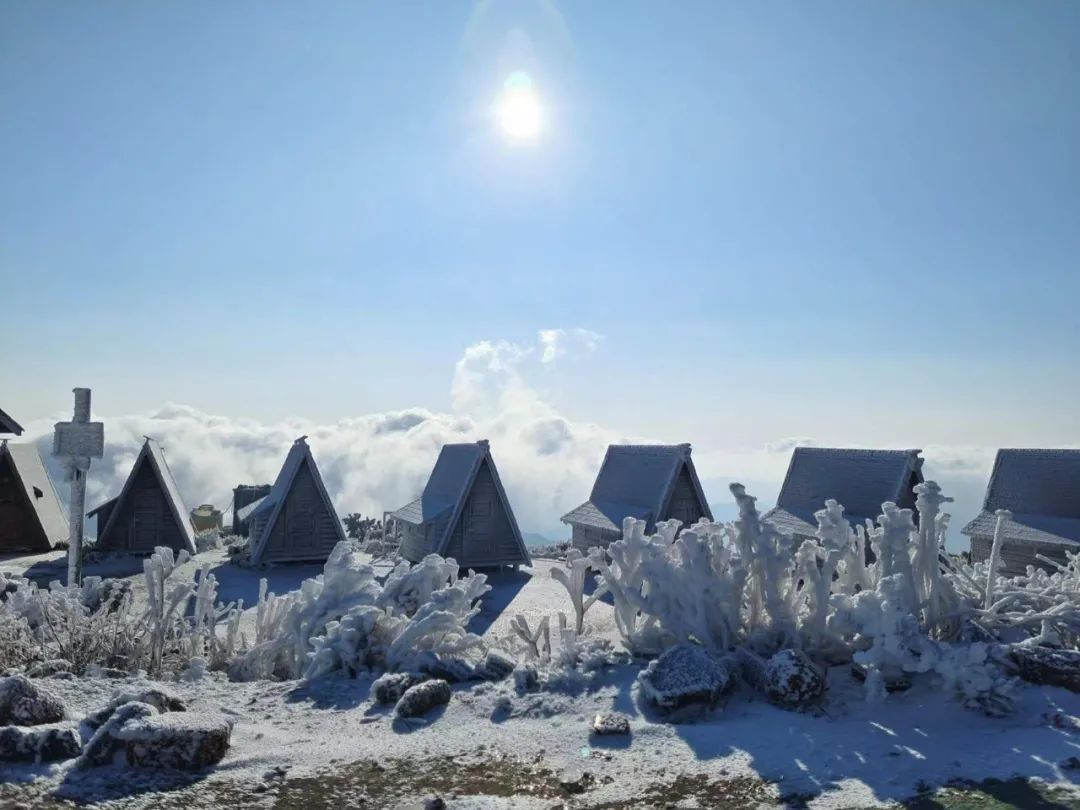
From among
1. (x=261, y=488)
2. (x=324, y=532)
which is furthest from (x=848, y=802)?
(x=261, y=488)

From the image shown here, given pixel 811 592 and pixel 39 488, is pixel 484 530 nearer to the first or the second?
pixel 811 592

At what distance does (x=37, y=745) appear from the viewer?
16.8 ft

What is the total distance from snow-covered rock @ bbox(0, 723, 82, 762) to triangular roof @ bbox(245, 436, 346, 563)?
14371 millimetres

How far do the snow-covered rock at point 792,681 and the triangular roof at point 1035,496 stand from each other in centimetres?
1119

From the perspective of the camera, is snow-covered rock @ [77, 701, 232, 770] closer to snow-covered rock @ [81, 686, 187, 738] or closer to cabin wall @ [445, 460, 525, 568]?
snow-covered rock @ [81, 686, 187, 738]

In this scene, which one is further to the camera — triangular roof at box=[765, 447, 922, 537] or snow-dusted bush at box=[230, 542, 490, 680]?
triangular roof at box=[765, 447, 922, 537]

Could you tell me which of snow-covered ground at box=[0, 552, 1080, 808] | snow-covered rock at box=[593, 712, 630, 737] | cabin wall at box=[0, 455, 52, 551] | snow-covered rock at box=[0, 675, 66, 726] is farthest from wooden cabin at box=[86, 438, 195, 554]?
snow-covered rock at box=[593, 712, 630, 737]

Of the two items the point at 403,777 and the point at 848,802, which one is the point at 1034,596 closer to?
the point at 848,802

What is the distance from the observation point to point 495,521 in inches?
762

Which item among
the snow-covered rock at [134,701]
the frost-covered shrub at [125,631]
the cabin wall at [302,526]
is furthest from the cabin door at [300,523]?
the snow-covered rock at [134,701]

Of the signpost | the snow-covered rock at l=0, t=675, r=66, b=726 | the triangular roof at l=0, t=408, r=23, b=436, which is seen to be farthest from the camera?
the triangular roof at l=0, t=408, r=23, b=436

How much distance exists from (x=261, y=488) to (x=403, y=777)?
24.8 meters

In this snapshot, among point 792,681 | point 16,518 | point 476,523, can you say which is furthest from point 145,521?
point 792,681

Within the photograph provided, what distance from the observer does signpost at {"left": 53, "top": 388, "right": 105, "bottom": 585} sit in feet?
40.3
